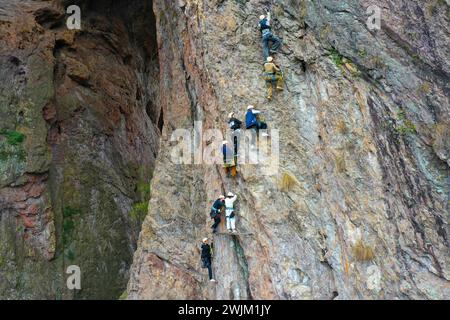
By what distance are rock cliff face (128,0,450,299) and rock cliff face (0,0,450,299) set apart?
0.04 metres

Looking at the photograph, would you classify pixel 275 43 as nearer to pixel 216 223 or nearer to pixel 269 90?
pixel 269 90

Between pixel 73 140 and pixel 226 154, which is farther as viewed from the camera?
pixel 73 140

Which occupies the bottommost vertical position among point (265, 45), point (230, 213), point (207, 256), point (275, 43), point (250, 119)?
point (207, 256)

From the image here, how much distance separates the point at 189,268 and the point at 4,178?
1027cm

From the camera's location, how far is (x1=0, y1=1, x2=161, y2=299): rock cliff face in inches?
854

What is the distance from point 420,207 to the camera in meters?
12.3

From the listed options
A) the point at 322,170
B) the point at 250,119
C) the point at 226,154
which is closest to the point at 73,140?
the point at 226,154

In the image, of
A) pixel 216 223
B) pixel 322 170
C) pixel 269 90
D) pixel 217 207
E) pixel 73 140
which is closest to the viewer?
pixel 322 170

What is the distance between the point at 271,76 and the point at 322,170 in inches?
133

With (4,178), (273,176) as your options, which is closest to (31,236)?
(4,178)

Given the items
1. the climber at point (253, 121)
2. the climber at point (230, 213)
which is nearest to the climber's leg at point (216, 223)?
the climber at point (230, 213)

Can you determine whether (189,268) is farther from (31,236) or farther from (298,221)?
(31,236)

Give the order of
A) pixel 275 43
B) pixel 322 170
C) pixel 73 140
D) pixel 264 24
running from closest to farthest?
pixel 322 170
pixel 275 43
pixel 264 24
pixel 73 140

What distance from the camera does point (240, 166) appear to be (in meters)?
14.7
